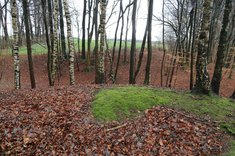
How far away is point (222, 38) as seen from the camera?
962cm

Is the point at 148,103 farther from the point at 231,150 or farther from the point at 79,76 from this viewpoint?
the point at 79,76

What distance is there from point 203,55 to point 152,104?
2.93 meters

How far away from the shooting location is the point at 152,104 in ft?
27.2

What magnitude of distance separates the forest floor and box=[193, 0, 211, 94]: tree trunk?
194 cm

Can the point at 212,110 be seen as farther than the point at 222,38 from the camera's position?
No

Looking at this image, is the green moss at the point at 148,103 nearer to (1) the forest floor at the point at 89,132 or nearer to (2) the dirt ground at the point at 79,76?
(1) the forest floor at the point at 89,132

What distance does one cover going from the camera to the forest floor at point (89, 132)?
19.9ft

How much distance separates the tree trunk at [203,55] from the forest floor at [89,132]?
1942 millimetres

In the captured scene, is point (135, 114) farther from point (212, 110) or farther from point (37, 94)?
point (37, 94)

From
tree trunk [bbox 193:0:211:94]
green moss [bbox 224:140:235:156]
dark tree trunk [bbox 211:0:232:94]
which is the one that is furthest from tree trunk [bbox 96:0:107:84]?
green moss [bbox 224:140:235:156]

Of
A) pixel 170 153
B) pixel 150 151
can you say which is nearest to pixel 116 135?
pixel 150 151

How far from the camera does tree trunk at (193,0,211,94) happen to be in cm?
863

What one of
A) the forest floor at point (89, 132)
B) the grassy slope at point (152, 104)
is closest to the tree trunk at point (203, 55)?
the grassy slope at point (152, 104)

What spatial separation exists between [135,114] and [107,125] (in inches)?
47.5
